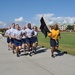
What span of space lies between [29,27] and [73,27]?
613 ft

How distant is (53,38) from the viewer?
13.2m

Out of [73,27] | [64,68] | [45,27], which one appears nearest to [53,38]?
[45,27]

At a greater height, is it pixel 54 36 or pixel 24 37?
pixel 54 36

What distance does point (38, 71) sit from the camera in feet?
30.7

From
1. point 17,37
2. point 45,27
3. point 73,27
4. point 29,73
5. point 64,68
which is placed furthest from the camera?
point 73,27

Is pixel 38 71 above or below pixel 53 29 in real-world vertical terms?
below

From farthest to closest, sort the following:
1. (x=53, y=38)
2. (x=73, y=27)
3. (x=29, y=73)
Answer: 1. (x=73, y=27)
2. (x=53, y=38)
3. (x=29, y=73)

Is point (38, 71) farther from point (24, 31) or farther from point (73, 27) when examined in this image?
point (73, 27)

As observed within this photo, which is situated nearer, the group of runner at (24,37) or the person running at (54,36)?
the person running at (54,36)

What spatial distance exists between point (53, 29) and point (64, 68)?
13.2 ft

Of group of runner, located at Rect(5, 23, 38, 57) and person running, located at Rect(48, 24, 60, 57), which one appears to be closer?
person running, located at Rect(48, 24, 60, 57)

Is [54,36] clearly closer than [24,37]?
Yes

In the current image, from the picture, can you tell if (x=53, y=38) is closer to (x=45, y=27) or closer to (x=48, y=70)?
(x=45, y=27)

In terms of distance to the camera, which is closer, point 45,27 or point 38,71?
point 38,71
